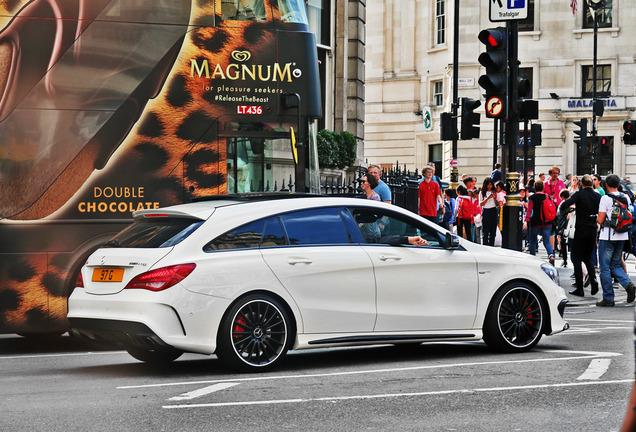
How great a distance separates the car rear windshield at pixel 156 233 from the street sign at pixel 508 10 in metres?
7.04

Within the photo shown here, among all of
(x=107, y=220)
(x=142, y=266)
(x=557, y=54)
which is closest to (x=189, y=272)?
(x=142, y=266)

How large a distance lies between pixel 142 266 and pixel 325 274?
1.48m

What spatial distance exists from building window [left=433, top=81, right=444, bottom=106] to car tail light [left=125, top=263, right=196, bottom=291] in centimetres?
5162

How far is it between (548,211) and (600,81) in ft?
120

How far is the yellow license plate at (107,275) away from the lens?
8.39 meters

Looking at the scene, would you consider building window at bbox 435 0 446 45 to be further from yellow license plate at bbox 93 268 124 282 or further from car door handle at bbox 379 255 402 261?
yellow license plate at bbox 93 268 124 282

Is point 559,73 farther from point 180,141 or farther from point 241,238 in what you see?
point 241,238

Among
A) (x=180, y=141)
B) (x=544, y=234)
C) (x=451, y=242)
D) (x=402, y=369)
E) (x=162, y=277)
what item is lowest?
(x=402, y=369)

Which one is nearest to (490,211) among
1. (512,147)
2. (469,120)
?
(469,120)

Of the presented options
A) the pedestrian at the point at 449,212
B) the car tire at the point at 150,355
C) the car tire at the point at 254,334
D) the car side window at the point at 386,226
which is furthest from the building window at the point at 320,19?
the car tire at the point at 254,334

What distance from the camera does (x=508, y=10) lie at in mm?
14383

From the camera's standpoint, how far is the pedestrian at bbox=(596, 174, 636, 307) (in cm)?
1520

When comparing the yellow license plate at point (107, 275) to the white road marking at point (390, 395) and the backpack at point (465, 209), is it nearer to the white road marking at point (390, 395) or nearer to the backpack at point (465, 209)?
the white road marking at point (390, 395)

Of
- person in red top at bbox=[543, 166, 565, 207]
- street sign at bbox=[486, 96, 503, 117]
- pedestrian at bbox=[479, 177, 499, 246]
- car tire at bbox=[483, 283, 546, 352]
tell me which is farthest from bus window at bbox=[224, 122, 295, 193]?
person in red top at bbox=[543, 166, 565, 207]
